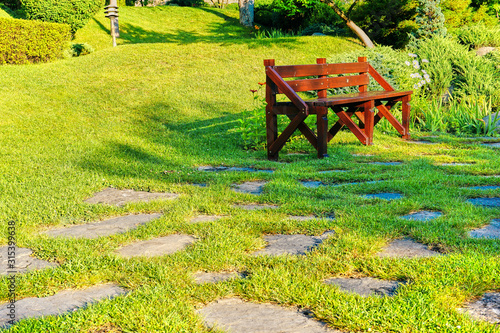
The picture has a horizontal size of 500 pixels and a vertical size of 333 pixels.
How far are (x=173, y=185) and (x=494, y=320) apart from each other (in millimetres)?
3384

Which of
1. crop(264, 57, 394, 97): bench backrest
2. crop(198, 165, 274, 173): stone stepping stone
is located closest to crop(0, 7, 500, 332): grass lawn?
crop(198, 165, 274, 173): stone stepping stone

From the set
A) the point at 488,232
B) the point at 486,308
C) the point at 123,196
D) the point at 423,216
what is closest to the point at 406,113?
the point at 423,216

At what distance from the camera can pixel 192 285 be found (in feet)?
8.58

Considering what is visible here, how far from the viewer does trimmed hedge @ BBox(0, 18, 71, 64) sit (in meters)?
13.3

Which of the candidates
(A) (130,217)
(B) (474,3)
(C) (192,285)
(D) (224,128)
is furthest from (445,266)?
(B) (474,3)

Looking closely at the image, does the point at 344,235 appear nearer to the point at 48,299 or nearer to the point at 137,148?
the point at 48,299

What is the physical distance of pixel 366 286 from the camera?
2549mm

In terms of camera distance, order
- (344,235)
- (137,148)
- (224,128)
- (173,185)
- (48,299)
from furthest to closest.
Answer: (224,128), (137,148), (173,185), (344,235), (48,299)

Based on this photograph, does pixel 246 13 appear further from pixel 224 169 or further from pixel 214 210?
pixel 214 210

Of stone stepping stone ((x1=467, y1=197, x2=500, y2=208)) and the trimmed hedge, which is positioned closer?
stone stepping stone ((x1=467, y1=197, x2=500, y2=208))

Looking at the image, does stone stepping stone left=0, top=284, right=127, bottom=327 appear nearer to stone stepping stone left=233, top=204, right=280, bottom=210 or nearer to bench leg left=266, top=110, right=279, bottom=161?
stone stepping stone left=233, top=204, right=280, bottom=210

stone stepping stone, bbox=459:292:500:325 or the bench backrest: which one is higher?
the bench backrest

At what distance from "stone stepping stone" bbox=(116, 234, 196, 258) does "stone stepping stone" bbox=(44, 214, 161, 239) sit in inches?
13.7

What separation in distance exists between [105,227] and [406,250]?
2.21 meters
